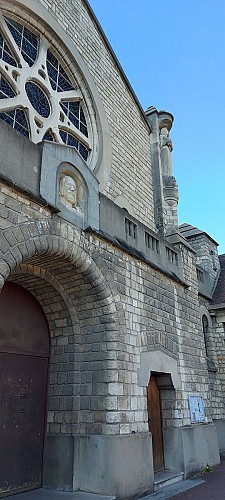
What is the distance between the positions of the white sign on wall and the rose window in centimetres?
584

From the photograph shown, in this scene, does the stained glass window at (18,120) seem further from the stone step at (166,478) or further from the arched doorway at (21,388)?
the stone step at (166,478)

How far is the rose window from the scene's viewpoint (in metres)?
7.17

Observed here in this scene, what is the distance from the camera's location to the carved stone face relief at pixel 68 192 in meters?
5.83

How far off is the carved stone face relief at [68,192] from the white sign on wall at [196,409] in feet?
16.0

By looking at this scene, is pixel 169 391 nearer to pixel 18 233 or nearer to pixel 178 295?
pixel 178 295

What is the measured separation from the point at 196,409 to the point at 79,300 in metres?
3.95

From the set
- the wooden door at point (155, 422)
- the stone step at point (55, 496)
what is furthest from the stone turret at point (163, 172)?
the stone step at point (55, 496)

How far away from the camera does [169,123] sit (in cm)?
1229

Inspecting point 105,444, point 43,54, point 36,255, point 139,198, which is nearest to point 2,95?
point 43,54

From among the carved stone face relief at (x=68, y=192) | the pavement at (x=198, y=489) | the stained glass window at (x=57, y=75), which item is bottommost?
the pavement at (x=198, y=489)

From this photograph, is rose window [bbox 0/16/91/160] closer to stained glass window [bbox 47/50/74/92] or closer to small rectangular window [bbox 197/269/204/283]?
stained glass window [bbox 47/50/74/92]

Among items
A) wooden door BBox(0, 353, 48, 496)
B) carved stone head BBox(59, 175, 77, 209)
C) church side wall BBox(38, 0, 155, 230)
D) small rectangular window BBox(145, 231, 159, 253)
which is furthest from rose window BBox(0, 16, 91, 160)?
wooden door BBox(0, 353, 48, 496)

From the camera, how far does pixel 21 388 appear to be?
5.75 meters

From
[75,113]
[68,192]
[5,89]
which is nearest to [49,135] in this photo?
[5,89]
